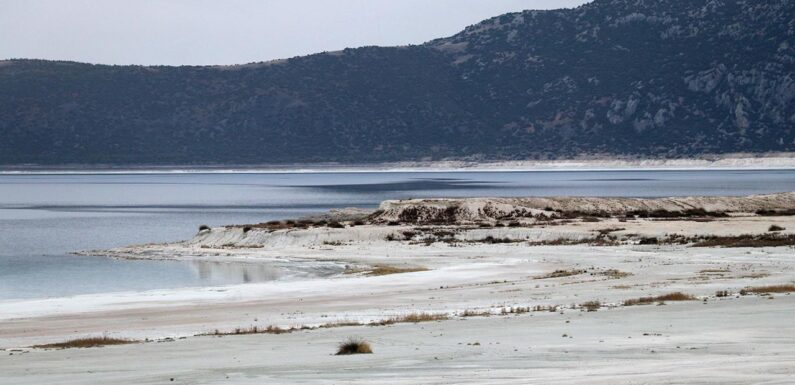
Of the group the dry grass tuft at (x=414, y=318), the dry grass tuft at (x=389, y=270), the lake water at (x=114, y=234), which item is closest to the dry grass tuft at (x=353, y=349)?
the dry grass tuft at (x=414, y=318)

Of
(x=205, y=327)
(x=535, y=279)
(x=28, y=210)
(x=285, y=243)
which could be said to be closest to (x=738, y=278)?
(x=535, y=279)

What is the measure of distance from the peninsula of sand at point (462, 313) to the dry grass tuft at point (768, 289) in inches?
2.8

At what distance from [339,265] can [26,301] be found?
1803cm

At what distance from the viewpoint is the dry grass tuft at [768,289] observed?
33594mm

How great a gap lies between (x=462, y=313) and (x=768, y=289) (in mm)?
8725

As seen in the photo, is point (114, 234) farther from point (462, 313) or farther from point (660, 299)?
point (660, 299)

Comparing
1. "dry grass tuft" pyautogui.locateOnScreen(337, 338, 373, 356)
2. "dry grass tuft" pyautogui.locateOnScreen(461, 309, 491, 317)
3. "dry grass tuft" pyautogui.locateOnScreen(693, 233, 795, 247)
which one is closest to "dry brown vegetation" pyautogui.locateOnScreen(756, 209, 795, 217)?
"dry grass tuft" pyautogui.locateOnScreen(693, 233, 795, 247)

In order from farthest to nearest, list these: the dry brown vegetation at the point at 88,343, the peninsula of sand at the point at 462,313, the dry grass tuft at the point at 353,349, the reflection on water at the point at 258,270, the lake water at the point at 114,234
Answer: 1. the reflection on water at the point at 258,270
2. the lake water at the point at 114,234
3. the dry brown vegetation at the point at 88,343
4. the dry grass tuft at the point at 353,349
5. the peninsula of sand at the point at 462,313

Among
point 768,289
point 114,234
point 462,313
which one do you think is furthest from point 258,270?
point 114,234

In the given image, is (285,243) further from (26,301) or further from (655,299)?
(655,299)

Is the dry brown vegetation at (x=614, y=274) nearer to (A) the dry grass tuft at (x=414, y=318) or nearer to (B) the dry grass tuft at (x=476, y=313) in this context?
(B) the dry grass tuft at (x=476, y=313)

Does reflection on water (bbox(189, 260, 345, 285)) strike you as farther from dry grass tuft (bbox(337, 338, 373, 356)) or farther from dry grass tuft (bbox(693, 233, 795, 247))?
dry grass tuft (bbox(337, 338, 373, 356))

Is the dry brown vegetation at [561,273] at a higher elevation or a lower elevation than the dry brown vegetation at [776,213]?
higher

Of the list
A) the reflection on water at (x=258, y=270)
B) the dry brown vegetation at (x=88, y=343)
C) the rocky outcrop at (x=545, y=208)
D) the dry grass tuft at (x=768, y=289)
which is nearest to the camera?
the dry brown vegetation at (x=88, y=343)
